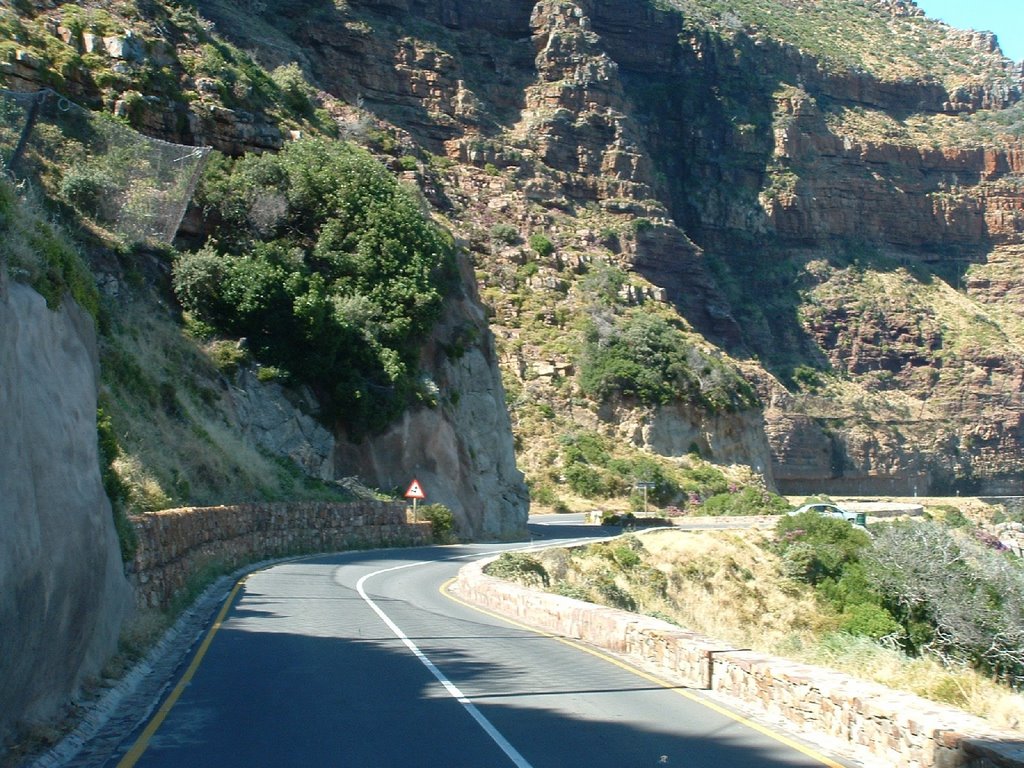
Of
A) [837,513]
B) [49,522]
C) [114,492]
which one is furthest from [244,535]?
[837,513]

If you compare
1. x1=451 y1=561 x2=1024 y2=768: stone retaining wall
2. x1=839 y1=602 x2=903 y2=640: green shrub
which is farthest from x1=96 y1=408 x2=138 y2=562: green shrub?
x1=839 y1=602 x2=903 y2=640: green shrub

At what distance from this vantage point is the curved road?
8.51 m

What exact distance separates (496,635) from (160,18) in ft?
125

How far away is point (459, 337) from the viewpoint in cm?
4884

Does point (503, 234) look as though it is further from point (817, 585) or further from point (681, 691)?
point (681, 691)

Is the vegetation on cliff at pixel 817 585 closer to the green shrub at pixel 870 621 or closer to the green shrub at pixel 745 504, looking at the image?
the green shrub at pixel 870 621

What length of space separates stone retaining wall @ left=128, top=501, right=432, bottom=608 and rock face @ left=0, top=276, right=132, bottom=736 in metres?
2.90

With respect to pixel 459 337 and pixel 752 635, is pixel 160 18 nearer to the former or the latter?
pixel 459 337

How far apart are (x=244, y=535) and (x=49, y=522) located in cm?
1776

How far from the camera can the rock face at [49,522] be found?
27.0ft

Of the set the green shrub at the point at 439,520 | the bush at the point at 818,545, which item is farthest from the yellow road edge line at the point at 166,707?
the bush at the point at 818,545

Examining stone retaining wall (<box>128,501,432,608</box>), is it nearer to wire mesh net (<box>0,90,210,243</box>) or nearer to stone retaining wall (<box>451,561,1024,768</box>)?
stone retaining wall (<box>451,561,1024,768</box>)

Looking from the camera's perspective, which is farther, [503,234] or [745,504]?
[503,234]

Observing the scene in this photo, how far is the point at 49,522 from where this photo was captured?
9.36 metres
